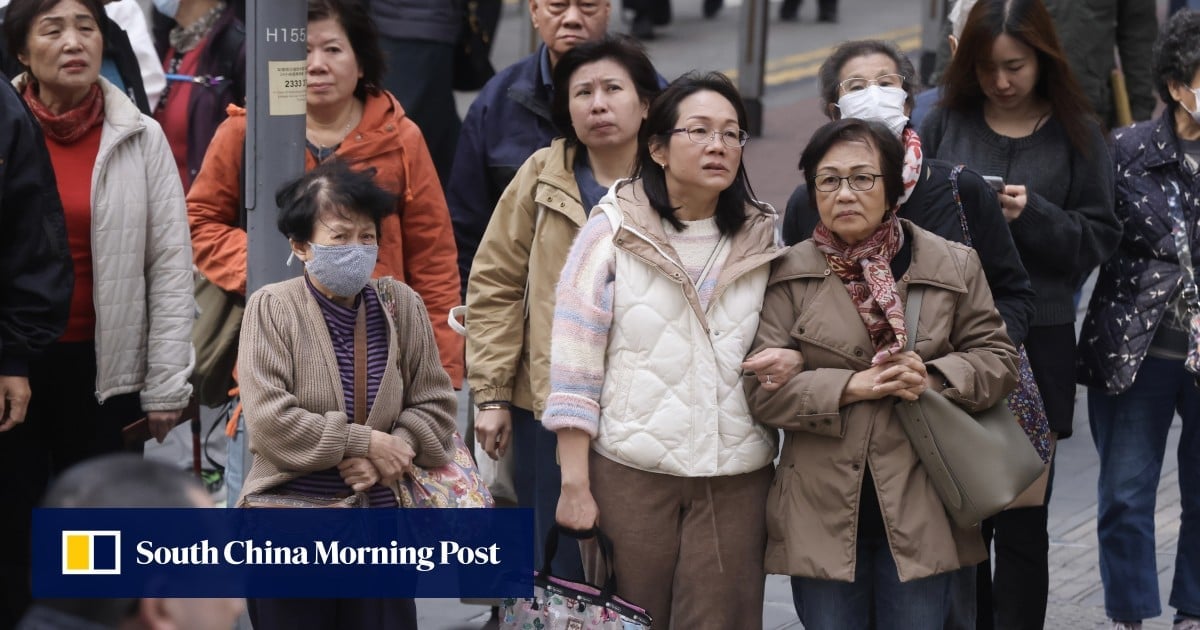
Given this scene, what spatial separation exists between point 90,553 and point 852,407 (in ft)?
5.87

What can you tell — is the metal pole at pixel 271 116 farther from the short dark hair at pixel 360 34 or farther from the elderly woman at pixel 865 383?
the elderly woman at pixel 865 383

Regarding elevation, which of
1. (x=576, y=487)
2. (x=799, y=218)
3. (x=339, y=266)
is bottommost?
(x=576, y=487)

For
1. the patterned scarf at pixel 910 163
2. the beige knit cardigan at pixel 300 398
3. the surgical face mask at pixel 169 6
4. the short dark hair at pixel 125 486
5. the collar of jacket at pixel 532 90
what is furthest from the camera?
the surgical face mask at pixel 169 6

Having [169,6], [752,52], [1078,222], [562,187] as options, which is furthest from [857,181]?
[752,52]

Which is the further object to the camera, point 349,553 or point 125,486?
point 349,553

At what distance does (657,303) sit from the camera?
4.30m

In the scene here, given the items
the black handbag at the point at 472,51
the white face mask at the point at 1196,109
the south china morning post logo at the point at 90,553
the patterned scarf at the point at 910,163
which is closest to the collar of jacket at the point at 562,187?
the patterned scarf at the point at 910,163

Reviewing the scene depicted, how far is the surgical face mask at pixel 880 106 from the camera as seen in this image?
471 cm

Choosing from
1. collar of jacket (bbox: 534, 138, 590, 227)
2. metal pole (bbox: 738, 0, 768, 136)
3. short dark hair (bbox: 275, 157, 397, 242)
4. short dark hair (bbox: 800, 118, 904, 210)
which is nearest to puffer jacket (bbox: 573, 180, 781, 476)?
short dark hair (bbox: 800, 118, 904, 210)

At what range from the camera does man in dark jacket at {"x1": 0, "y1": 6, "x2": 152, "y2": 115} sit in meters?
5.72

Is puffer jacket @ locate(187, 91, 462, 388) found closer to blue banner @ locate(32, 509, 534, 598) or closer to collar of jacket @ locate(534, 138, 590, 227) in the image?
collar of jacket @ locate(534, 138, 590, 227)

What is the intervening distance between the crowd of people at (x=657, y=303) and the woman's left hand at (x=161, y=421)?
12mm

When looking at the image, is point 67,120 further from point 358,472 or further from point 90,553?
point 90,553

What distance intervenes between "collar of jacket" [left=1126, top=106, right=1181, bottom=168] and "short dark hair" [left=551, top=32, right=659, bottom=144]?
1612 mm
